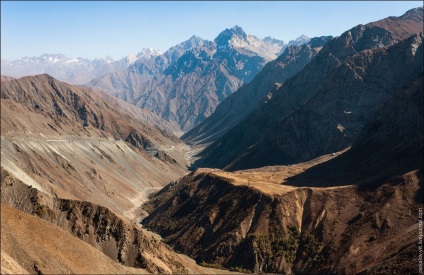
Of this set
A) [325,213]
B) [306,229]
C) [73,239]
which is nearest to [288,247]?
[306,229]

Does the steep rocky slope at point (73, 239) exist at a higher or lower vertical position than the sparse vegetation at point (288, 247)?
higher

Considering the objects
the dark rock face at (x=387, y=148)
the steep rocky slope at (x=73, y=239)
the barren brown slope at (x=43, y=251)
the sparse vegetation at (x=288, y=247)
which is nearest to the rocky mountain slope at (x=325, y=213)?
the sparse vegetation at (x=288, y=247)

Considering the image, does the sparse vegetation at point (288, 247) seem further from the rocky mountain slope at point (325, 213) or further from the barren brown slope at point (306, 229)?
the rocky mountain slope at point (325, 213)

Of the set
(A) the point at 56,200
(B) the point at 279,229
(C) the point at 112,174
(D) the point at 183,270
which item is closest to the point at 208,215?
(B) the point at 279,229

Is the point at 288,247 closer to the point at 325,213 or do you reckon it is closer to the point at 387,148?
the point at 325,213

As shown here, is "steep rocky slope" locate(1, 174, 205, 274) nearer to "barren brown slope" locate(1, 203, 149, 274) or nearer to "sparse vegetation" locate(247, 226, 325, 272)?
"barren brown slope" locate(1, 203, 149, 274)
